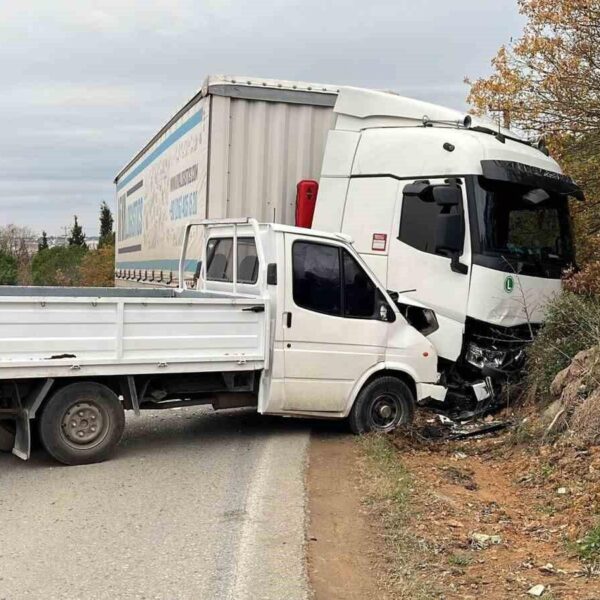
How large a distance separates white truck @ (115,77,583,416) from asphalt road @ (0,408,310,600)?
89.4 inches

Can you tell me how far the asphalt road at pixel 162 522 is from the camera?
4.21 m

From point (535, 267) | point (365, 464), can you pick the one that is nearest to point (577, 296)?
point (535, 267)

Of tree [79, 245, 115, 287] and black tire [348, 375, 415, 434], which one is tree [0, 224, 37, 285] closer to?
tree [79, 245, 115, 287]

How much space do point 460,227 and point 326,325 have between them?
6.50ft

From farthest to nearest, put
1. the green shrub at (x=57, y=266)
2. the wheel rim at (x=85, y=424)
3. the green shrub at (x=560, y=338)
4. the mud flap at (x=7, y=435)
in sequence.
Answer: the green shrub at (x=57, y=266) → the green shrub at (x=560, y=338) → the mud flap at (x=7, y=435) → the wheel rim at (x=85, y=424)

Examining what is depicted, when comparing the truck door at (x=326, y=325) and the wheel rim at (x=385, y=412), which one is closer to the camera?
the truck door at (x=326, y=325)

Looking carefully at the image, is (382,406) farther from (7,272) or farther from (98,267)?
(7,272)

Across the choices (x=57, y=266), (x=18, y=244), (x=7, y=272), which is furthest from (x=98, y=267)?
(x=18, y=244)

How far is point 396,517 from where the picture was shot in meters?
5.21

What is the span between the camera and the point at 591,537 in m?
4.59

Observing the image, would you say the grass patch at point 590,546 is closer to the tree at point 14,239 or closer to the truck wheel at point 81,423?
the truck wheel at point 81,423

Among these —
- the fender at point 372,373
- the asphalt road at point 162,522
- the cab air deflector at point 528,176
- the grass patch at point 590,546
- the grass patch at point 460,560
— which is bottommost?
the asphalt road at point 162,522

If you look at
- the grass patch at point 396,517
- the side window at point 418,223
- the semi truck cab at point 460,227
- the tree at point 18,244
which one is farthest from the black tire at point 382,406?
the tree at point 18,244

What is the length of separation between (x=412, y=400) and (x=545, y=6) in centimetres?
902
